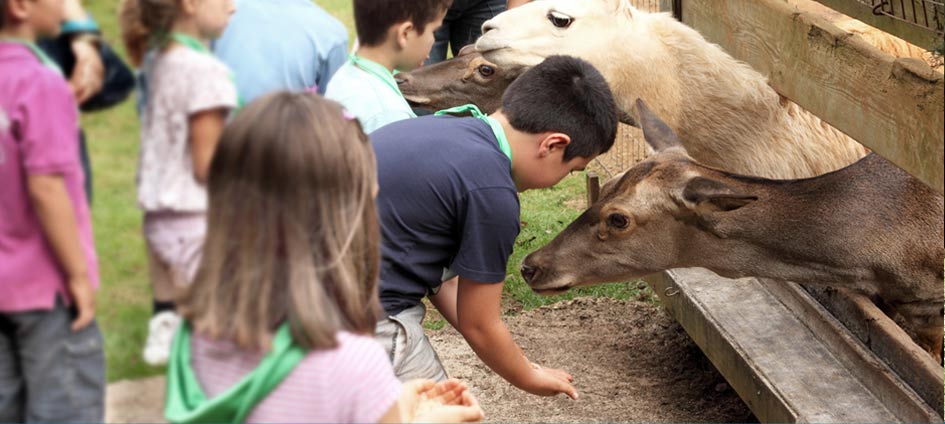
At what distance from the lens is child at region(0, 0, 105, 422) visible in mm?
2227

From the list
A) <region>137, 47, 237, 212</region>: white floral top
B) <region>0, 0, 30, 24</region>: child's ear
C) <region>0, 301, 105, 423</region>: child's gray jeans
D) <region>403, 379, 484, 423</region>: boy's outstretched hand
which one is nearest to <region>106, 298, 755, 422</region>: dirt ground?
<region>403, 379, 484, 423</region>: boy's outstretched hand

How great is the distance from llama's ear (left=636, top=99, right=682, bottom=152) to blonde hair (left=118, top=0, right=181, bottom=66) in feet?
10.7

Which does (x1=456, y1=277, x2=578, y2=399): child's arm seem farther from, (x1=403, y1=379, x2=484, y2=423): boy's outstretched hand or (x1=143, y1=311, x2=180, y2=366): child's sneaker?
(x1=143, y1=311, x2=180, y2=366): child's sneaker

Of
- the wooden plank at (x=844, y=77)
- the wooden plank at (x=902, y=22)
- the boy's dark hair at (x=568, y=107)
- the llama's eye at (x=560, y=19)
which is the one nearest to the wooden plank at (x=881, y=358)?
the wooden plank at (x=844, y=77)

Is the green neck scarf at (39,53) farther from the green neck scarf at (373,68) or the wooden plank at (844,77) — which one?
the wooden plank at (844,77)

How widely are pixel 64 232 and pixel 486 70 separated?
444 centimetres

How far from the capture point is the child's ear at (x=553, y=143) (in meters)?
3.94

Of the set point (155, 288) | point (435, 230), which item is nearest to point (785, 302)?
point (435, 230)

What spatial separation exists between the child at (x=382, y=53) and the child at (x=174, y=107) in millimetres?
1930

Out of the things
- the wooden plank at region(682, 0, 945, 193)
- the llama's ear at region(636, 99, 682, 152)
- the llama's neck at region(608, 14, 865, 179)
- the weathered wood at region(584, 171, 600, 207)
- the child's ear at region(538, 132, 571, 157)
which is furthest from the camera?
the weathered wood at region(584, 171, 600, 207)

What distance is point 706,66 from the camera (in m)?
5.78

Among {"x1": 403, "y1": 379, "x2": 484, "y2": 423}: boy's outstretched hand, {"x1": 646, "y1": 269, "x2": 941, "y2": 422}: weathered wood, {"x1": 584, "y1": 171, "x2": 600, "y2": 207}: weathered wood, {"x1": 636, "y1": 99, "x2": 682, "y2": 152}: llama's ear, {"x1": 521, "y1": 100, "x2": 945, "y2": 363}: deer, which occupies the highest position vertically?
{"x1": 403, "y1": 379, "x2": 484, "y2": 423}: boy's outstretched hand

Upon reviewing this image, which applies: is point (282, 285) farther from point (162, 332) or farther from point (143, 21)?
point (143, 21)

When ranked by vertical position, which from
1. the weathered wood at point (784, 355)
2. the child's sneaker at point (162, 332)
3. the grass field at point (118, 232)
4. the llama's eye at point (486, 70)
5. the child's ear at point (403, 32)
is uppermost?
the grass field at point (118, 232)
